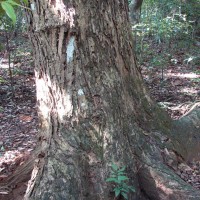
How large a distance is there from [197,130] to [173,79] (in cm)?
525

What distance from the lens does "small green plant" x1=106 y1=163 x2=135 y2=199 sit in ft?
9.23

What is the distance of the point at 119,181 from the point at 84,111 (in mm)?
668

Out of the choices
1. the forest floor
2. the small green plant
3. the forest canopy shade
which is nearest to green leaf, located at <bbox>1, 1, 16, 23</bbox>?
the forest canopy shade

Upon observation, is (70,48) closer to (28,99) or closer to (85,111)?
(85,111)

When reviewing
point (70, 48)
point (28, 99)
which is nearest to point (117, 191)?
point (70, 48)

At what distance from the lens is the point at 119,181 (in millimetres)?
2822

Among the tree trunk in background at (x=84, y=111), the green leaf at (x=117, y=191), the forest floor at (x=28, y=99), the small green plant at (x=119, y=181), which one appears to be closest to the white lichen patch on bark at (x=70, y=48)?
the tree trunk in background at (x=84, y=111)

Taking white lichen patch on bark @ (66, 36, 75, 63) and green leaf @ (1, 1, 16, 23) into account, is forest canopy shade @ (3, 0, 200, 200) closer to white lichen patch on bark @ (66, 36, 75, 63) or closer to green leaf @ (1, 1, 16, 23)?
white lichen patch on bark @ (66, 36, 75, 63)

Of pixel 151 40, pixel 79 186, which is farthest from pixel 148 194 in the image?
pixel 151 40

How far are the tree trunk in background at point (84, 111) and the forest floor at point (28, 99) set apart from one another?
25.0 inches

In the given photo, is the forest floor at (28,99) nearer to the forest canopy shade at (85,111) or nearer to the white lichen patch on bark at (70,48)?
the forest canopy shade at (85,111)

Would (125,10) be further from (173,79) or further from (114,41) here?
(173,79)

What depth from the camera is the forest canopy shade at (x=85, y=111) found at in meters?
2.86

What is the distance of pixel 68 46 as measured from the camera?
114 inches
